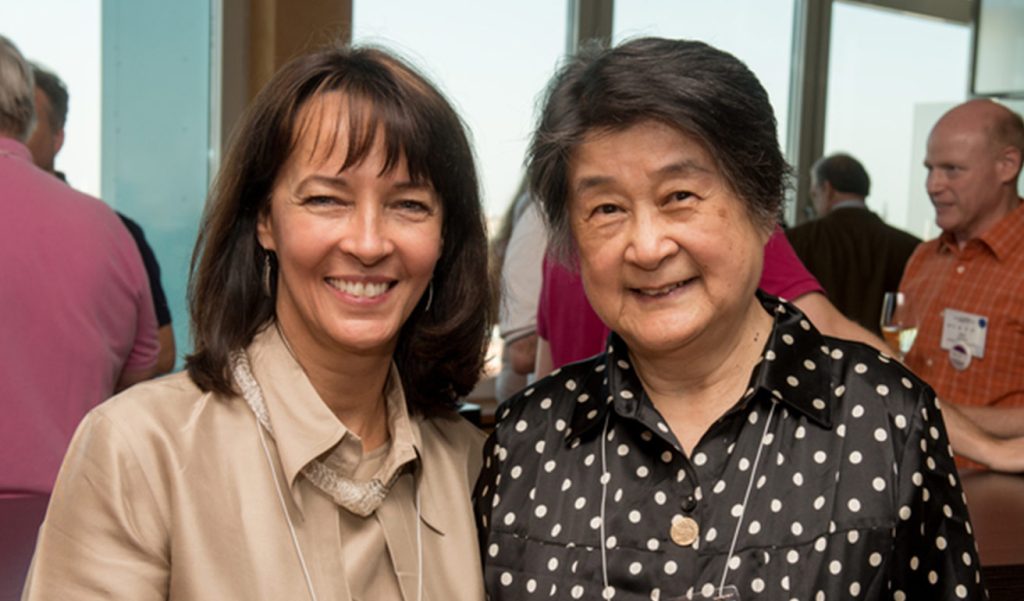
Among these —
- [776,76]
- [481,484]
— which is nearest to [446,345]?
[481,484]

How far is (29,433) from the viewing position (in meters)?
2.51

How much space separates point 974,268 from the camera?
12.4 ft

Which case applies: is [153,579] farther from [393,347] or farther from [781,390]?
[781,390]

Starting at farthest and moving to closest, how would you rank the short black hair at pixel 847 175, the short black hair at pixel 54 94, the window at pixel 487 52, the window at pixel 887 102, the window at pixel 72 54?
the window at pixel 887 102, the short black hair at pixel 847 175, the window at pixel 487 52, the window at pixel 72 54, the short black hair at pixel 54 94

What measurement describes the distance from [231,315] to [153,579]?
40 centimetres

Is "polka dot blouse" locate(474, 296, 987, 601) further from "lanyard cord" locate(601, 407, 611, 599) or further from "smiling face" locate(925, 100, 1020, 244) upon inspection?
"smiling face" locate(925, 100, 1020, 244)

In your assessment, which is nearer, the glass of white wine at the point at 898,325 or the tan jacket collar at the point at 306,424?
the tan jacket collar at the point at 306,424

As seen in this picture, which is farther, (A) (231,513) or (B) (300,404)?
(B) (300,404)

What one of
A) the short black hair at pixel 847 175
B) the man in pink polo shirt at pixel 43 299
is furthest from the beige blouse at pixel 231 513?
the short black hair at pixel 847 175

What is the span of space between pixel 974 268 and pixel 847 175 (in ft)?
7.11

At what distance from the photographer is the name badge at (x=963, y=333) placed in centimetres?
363

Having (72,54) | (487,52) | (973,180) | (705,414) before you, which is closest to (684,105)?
(705,414)

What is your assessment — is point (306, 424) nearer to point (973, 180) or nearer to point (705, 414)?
point (705, 414)

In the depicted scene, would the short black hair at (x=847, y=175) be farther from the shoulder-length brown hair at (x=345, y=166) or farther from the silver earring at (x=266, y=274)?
the silver earring at (x=266, y=274)
